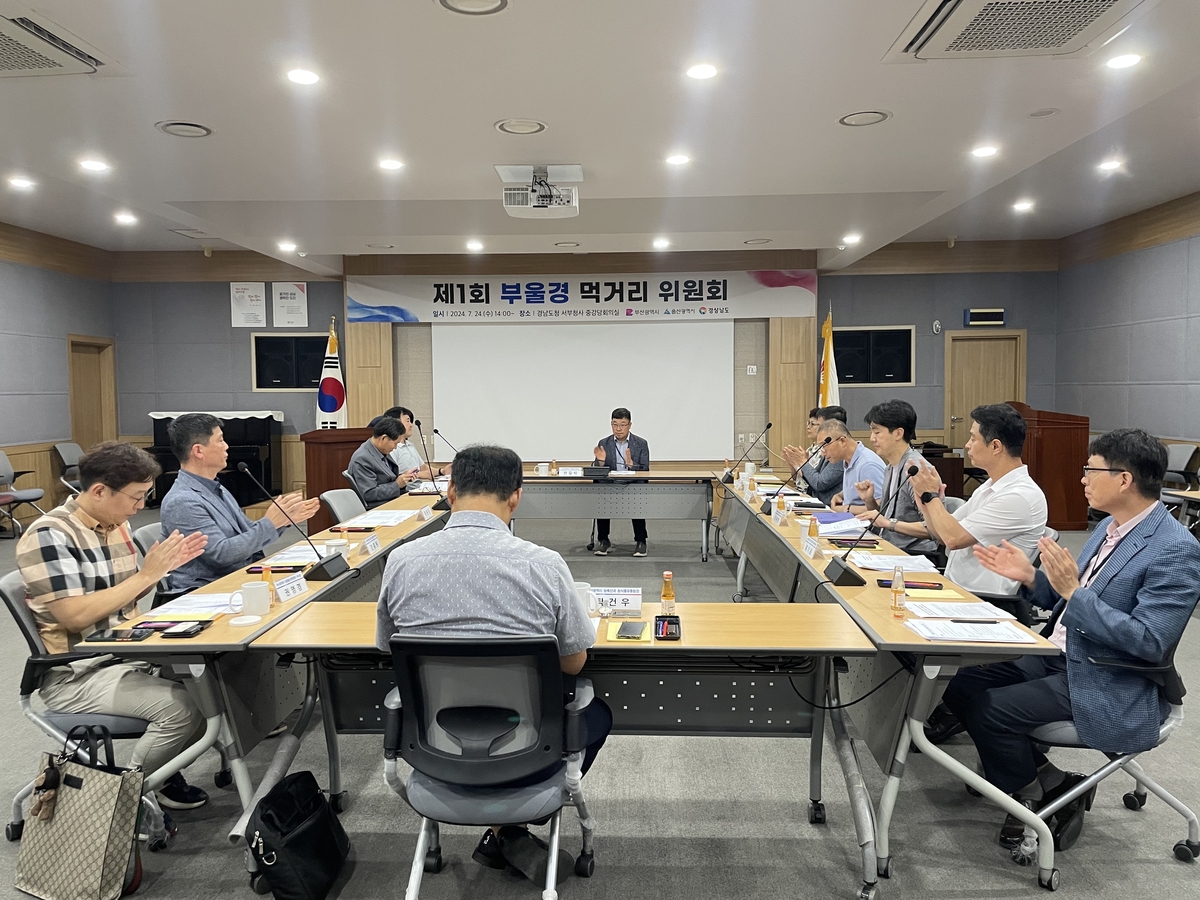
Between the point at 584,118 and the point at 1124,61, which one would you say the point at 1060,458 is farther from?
the point at 584,118

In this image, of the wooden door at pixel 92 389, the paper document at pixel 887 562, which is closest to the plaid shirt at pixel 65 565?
the paper document at pixel 887 562

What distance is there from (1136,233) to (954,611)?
688 cm

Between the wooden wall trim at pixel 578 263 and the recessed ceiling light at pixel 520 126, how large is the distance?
4135 millimetres

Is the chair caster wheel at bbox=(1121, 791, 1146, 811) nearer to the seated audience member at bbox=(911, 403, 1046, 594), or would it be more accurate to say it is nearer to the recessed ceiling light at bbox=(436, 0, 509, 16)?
the seated audience member at bbox=(911, 403, 1046, 594)

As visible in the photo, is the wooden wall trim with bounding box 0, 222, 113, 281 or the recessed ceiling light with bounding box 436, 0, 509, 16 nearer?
the recessed ceiling light with bounding box 436, 0, 509, 16

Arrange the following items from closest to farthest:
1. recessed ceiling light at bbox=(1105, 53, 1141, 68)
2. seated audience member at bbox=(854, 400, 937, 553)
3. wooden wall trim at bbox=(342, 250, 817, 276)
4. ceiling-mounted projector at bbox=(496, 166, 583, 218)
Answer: recessed ceiling light at bbox=(1105, 53, 1141, 68) < seated audience member at bbox=(854, 400, 937, 553) < ceiling-mounted projector at bbox=(496, 166, 583, 218) < wooden wall trim at bbox=(342, 250, 817, 276)

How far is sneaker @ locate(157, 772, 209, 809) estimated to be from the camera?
2459 millimetres

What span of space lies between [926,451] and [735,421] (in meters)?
2.03

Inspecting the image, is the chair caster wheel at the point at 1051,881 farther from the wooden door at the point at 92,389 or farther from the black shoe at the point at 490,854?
the wooden door at the point at 92,389

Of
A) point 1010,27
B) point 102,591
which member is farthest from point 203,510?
point 1010,27

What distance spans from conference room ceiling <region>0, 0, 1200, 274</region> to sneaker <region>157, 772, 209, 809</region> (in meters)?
2.73

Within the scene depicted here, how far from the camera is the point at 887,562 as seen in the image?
9.56 ft

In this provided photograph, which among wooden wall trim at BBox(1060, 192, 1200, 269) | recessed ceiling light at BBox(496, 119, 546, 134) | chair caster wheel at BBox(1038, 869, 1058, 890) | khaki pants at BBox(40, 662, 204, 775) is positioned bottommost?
chair caster wheel at BBox(1038, 869, 1058, 890)

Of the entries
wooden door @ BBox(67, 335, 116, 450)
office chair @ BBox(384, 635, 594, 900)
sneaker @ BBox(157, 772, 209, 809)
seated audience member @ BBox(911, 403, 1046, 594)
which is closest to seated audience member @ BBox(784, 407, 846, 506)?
seated audience member @ BBox(911, 403, 1046, 594)
